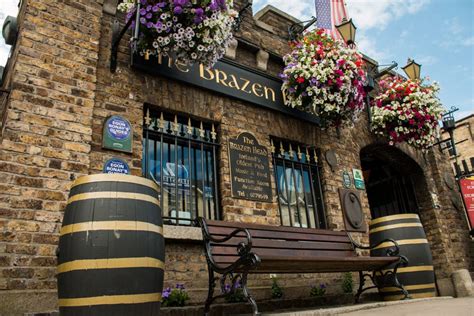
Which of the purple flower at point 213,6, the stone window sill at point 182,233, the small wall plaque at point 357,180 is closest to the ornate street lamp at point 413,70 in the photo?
the small wall plaque at point 357,180

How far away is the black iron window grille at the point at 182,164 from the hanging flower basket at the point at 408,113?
153 inches

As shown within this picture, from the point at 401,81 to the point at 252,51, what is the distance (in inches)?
135

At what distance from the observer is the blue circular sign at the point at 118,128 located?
412 cm

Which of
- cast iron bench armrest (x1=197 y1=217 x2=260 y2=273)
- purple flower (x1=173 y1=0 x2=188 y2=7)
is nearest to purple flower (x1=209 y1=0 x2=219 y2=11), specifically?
purple flower (x1=173 y1=0 x2=188 y2=7)

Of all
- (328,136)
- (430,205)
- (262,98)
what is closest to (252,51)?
(262,98)

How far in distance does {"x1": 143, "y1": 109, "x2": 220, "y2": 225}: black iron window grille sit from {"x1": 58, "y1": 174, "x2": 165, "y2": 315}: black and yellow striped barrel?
1.70 metres

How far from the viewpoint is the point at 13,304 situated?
2.95 metres

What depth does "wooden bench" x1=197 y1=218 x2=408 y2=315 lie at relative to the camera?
9.98ft

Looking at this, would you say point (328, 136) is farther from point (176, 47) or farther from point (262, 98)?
point (176, 47)

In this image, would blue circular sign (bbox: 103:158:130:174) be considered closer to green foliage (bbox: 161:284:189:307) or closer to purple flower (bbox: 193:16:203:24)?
green foliage (bbox: 161:284:189:307)

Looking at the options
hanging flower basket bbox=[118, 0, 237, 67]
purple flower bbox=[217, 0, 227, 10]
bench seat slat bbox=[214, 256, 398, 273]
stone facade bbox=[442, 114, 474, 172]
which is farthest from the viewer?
stone facade bbox=[442, 114, 474, 172]

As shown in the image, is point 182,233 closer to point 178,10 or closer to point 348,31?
point 178,10

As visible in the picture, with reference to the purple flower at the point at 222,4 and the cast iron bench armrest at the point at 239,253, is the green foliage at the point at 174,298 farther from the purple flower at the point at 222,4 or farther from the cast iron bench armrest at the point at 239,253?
the purple flower at the point at 222,4

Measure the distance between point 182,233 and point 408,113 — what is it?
5227mm
